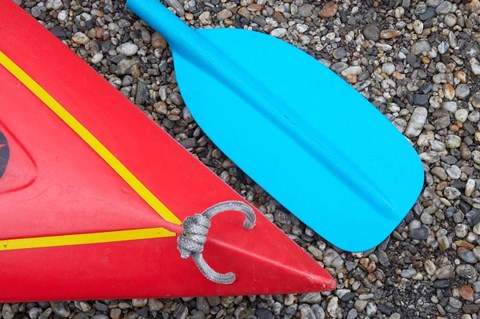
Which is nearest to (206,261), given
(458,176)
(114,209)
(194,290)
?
(194,290)

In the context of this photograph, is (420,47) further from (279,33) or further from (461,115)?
(279,33)

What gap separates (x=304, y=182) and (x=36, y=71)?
0.72m

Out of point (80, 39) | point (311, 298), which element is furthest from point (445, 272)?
point (80, 39)

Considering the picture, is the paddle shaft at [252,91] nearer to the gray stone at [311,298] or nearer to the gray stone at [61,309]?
the gray stone at [311,298]

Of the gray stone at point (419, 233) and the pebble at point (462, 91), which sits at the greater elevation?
the pebble at point (462, 91)

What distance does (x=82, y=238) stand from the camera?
1.36m

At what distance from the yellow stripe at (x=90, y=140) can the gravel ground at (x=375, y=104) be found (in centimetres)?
36

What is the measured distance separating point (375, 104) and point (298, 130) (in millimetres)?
268

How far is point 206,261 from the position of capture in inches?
54.3

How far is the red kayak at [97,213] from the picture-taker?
1.35 metres

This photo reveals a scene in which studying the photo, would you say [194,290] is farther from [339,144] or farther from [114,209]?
[339,144]

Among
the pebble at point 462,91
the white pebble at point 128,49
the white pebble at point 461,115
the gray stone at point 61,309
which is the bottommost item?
the gray stone at point 61,309

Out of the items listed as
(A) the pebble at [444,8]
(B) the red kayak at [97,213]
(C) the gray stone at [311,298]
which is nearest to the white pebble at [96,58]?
(B) the red kayak at [97,213]

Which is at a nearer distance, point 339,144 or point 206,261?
point 206,261
